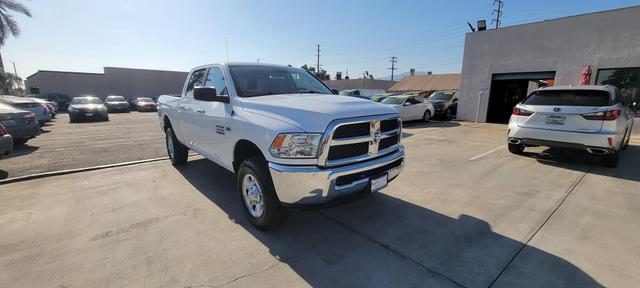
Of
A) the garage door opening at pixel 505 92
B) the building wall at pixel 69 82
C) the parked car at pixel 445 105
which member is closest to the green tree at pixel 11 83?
the building wall at pixel 69 82

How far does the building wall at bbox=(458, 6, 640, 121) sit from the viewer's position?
1015 centimetres

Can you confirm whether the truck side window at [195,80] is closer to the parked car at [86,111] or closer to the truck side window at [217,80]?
the truck side window at [217,80]

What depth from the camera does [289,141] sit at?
270cm

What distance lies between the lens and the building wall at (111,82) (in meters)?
29.9

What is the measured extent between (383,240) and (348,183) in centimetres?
78

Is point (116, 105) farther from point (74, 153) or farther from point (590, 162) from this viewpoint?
point (590, 162)

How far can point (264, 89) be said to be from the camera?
382cm

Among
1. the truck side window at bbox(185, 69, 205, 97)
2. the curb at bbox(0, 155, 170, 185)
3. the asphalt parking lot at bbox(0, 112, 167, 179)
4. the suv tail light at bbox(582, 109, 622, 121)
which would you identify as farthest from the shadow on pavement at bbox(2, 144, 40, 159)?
the suv tail light at bbox(582, 109, 622, 121)

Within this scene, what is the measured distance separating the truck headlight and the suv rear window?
220 inches

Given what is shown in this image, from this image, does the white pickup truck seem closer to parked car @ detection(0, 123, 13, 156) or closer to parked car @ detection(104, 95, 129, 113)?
parked car @ detection(0, 123, 13, 156)

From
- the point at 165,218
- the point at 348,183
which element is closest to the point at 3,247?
the point at 165,218

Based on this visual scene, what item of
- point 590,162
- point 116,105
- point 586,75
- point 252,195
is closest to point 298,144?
point 252,195

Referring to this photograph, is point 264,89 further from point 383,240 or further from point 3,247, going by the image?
point 3,247

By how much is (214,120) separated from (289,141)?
5.41 feet
